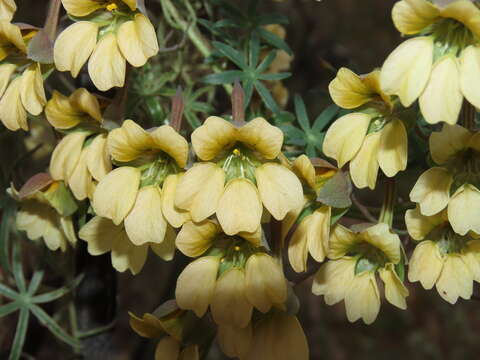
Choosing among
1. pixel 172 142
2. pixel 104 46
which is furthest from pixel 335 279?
pixel 104 46

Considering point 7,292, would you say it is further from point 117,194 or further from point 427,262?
point 427,262

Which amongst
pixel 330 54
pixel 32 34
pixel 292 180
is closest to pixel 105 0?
pixel 32 34

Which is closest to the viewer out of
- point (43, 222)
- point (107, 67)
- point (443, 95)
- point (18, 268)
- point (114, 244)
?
point (443, 95)

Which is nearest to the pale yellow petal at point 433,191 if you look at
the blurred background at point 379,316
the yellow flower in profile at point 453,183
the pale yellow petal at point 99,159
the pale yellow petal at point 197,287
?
the yellow flower in profile at point 453,183

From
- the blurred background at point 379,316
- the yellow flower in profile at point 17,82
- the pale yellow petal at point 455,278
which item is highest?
→ the yellow flower in profile at point 17,82

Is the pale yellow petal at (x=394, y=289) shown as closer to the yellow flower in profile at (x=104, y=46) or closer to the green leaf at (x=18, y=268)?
the yellow flower in profile at (x=104, y=46)

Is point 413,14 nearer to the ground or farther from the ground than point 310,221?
farther from the ground
